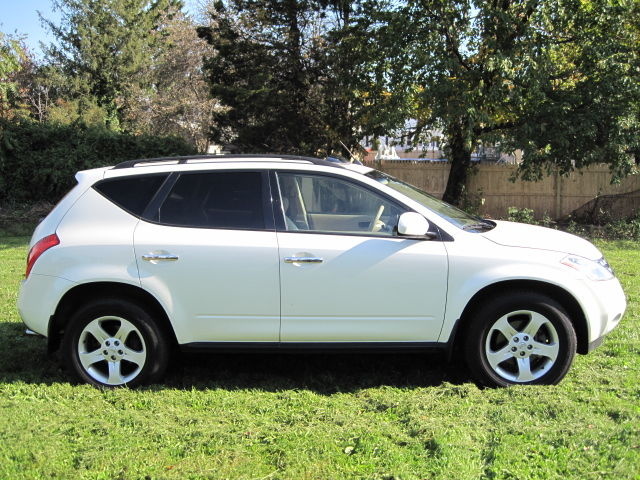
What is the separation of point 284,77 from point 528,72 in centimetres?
766

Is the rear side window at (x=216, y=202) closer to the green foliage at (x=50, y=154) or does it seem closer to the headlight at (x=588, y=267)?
the headlight at (x=588, y=267)

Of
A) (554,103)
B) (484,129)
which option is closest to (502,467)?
(554,103)

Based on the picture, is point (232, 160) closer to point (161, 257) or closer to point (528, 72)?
point (161, 257)

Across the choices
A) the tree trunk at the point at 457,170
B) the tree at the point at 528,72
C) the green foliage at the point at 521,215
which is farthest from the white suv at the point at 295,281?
the tree trunk at the point at 457,170

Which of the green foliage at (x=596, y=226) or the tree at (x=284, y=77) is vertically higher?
the tree at (x=284, y=77)

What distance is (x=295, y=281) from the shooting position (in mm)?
4180

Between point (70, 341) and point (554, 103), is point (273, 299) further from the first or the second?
point (554, 103)

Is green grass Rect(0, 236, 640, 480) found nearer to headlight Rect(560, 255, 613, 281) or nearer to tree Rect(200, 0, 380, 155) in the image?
headlight Rect(560, 255, 613, 281)

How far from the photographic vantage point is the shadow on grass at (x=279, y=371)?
4562 millimetres

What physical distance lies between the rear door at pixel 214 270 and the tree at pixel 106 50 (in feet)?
86.4

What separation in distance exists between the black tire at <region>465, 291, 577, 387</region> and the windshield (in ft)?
2.25

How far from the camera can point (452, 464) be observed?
3199 mm

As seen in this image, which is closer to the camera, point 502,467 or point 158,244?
point 502,467

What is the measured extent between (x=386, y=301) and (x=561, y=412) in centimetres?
136
